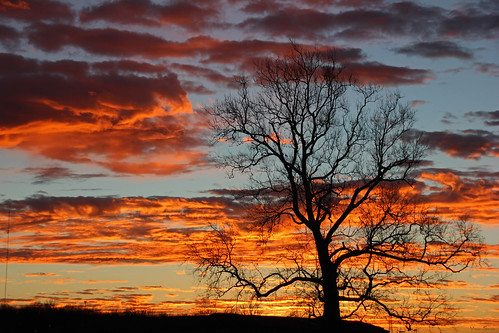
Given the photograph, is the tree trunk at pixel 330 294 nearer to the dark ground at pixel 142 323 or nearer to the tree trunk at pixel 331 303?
the tree trunk at pixel 331 303

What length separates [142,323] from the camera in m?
32.6

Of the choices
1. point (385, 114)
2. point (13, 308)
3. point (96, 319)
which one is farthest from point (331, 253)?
point (13, 308)

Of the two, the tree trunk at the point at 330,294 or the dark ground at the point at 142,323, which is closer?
the dark ground at the point at 142,323

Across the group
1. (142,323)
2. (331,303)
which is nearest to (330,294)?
(331,303)

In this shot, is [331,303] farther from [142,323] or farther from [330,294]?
[142,323]

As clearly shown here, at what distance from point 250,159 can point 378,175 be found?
649 cm

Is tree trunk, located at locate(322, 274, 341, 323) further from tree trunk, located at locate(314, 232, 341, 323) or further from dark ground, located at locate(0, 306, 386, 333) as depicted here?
dark ground, located at locate(0, 306, 386, 333)

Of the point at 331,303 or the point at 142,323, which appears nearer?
the point at 142,323

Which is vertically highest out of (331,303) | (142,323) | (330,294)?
(330,294)

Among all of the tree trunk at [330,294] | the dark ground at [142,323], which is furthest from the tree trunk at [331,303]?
the dark ground at [142,323]

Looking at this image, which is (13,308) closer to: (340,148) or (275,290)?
(275,290)

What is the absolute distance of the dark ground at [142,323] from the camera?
102 ft

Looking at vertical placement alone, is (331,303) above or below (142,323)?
above

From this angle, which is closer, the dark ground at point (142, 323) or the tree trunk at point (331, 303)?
the dark ground at point (142, 323)
